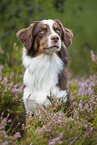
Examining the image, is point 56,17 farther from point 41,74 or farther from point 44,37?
point 41,74

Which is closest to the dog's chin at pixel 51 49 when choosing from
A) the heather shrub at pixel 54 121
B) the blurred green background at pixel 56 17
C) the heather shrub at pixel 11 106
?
the heather shrub at pixel 54 121

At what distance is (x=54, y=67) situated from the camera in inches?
132

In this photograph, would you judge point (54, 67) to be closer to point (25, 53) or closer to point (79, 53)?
point (25, 53)

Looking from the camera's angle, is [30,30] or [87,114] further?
[30,30]

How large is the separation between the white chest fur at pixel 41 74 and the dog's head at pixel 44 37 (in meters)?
0.17

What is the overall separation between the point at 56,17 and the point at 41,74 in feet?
9.99

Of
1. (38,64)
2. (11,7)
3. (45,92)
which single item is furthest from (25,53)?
(11,7)

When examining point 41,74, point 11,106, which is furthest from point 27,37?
point 11,106

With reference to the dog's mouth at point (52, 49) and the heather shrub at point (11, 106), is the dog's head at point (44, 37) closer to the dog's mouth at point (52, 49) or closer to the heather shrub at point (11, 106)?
the dog's mouth at point (52, 49)

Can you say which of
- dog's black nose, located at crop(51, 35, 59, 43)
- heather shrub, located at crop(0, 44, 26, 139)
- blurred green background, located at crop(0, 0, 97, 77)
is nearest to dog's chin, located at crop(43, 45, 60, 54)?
dog's black nose, located at crop(51, 35, 59, 43)

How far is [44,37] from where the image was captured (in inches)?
126

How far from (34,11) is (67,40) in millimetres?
2736

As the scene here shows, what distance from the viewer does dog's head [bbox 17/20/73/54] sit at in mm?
3100

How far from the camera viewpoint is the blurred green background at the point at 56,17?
579 centimetres
